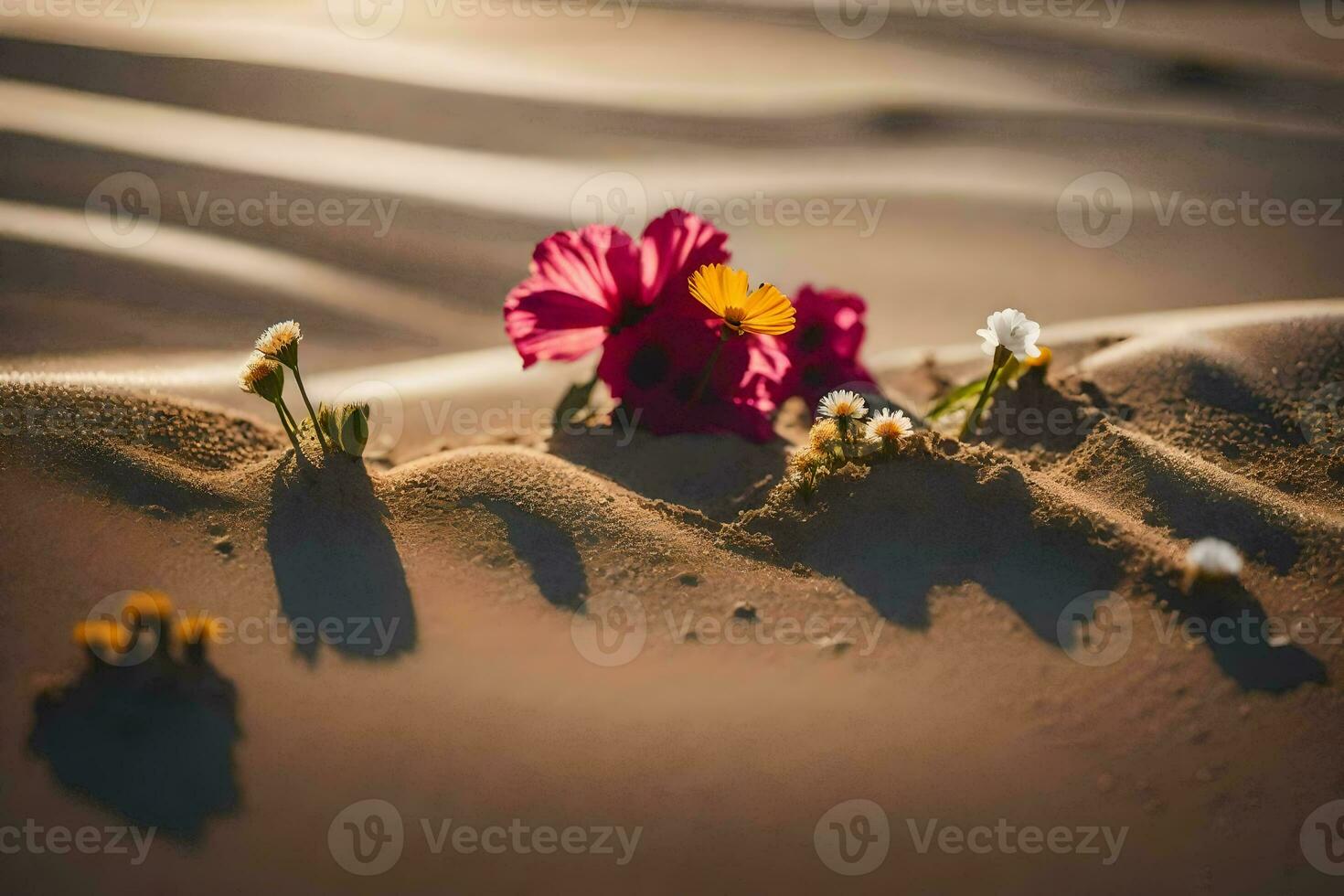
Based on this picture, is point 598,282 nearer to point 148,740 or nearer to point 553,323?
point 553,323

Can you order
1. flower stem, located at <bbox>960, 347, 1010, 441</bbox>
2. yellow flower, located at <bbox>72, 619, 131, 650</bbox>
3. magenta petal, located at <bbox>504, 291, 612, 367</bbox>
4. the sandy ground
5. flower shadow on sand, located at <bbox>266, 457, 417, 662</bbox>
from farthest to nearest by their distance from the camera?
magenta petal, located at <bbox>504, 291, 612, 367</bbox> < flower stem, located at <bbox>960, 347, 1010, 441</bbox> < flower shadow on sand, located at <bbox>266, 457, 417, 662</bbox> < yellow flower, located at <bbox>72, 619, 131, 650</bbox> < the sandy ground

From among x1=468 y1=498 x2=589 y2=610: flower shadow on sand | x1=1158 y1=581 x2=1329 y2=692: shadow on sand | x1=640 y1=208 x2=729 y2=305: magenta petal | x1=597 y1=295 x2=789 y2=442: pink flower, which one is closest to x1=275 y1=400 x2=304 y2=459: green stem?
x1=468 y1=498 x2=589 y2=610: flower shadow on sand

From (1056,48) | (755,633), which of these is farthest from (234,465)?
(1056,48)

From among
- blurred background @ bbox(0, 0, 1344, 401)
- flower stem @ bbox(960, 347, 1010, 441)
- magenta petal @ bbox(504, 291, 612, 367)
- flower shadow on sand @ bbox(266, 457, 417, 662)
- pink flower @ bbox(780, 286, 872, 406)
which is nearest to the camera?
flower shadow on sand @ bbox(266, 457, 417, 662)

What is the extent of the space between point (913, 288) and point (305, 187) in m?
2.28

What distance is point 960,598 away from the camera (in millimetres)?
1848

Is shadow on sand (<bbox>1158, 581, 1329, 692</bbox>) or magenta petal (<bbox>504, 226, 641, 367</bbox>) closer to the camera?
shadow on sand (<bbox>1158, 581, 1329, 692</bbox>)

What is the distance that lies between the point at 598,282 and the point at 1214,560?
1.28 meters

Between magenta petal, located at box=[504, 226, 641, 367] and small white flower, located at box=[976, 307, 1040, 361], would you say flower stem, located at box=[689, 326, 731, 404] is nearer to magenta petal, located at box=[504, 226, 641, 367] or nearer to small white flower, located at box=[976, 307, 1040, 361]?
magenta petal, located at box=[504, 226, 641, 367]

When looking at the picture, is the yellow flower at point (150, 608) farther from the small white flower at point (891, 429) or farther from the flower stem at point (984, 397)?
the flower stem at point (984, 397)

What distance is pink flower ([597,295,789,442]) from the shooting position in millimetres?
2211

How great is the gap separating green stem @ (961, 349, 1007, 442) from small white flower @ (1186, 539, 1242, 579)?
513 millimetres

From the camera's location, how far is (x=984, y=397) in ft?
7.09

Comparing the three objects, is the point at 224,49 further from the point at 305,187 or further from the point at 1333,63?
the point at 1333,63
